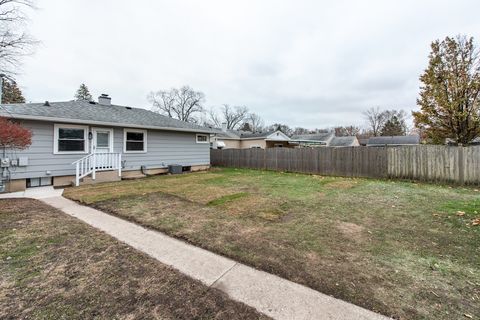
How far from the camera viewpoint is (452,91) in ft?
38.4

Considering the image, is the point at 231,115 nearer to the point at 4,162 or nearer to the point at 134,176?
the point at 134,176

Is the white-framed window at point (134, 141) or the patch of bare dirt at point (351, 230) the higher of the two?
the white-framed window at point (134, 141)

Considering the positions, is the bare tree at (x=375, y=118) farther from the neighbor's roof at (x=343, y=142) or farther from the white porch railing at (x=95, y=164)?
the white porch railing at (x=95, y=164)

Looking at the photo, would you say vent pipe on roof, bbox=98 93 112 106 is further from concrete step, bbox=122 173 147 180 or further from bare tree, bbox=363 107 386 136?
bare tree, bbox=363 107 386 136

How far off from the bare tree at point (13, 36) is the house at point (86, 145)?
4.87ft

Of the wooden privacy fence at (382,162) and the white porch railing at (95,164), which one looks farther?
the white porch railing at (95,164)

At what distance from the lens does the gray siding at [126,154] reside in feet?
26.0

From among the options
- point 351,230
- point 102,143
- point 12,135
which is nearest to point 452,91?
point 351,230

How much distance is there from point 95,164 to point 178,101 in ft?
123

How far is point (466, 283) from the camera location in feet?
7.79

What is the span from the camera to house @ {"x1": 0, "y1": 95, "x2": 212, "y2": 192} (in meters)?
7.79

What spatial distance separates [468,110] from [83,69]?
22191mm

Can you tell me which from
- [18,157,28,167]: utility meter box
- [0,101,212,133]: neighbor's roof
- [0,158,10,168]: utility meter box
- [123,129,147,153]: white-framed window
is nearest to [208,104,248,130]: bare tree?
[0,101,212,133]: neighbor's roof

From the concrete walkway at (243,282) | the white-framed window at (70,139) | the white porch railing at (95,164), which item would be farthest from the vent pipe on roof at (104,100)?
the concrete walkway at (243,282)
